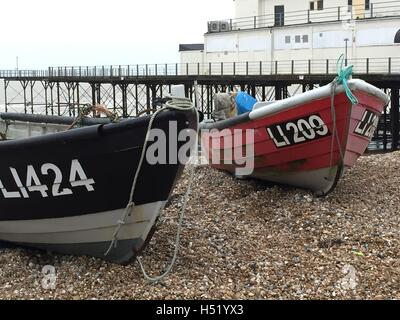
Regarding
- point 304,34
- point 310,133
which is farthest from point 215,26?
point 310,133

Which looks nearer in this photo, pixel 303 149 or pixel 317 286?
pixel 317 286

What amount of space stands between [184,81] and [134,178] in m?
25.4

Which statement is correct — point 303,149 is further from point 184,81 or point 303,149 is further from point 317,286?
point 184,81

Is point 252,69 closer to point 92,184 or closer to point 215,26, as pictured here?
point 215,26

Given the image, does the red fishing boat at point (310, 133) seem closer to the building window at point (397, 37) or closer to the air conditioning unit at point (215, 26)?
the building window at point (397, 37)

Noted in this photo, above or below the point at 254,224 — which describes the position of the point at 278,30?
above

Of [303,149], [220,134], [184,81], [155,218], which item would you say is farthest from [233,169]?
[184,81]

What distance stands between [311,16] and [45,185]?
2797 centimetres

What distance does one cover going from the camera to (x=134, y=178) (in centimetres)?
528

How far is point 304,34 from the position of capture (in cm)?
2897

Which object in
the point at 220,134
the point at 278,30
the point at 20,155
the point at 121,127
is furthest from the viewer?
the point at 278,30

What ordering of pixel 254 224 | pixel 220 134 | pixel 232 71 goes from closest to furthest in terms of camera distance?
pixel 254 224
pixel 220 134
pixel 232 71

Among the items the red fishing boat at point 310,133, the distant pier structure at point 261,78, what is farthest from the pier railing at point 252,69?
the red fishing boat at point 310,133

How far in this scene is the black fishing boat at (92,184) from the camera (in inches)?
204
